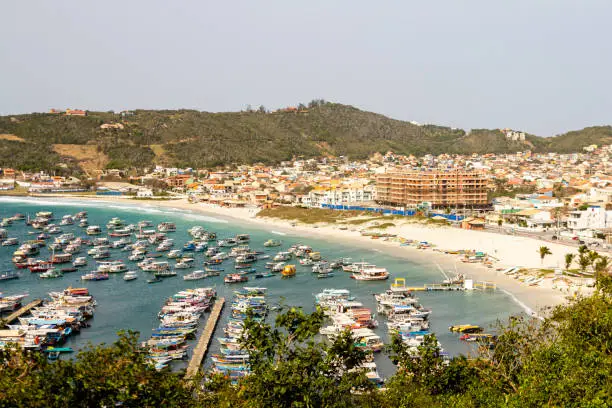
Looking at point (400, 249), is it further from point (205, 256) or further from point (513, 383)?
point (513, 383)

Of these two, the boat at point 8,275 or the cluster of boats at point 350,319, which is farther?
the boat at point 8,275

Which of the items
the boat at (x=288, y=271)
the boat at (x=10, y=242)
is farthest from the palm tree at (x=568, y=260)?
the boat at (x=10, y=242)

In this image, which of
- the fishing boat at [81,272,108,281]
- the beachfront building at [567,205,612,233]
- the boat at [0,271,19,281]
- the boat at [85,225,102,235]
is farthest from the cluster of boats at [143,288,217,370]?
the beachfront building at [567,205,612,233]

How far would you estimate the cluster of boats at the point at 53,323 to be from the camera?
30.4 meters

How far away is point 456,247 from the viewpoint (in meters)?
57.3

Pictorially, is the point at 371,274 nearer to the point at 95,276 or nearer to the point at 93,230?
the point at 95,276

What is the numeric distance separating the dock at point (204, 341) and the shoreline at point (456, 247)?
1685cm

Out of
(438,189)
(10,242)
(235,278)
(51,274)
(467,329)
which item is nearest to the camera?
(467,329)

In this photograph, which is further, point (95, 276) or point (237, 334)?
point (95, 276)

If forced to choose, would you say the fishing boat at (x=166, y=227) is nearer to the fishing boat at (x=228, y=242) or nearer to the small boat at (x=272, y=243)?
the fishing boat at (x=228, y=242)

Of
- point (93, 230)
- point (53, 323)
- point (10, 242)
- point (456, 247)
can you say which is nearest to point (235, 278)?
point (53, 323)

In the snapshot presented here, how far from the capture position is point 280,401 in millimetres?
13664

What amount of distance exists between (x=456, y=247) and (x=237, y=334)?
31.8 m

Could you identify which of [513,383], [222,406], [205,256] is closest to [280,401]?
[222,406]
